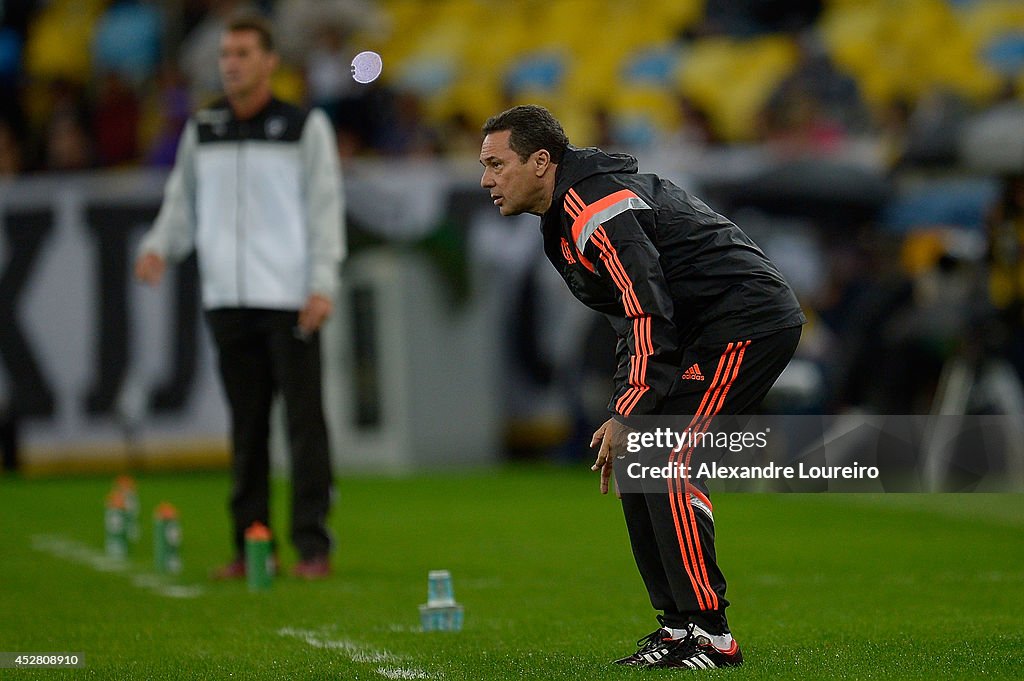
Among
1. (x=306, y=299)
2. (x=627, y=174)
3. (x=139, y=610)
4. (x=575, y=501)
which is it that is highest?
(x=627, y=174)

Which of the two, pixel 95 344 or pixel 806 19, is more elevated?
pixel 806 19

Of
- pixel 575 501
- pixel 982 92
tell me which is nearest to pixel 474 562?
pixel 575 501

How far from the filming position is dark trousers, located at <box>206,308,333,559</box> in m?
8.02

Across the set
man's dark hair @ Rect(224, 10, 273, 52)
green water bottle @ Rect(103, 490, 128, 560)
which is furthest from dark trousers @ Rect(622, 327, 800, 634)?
green water bottle @ Rect(103, 490, 128, 560)

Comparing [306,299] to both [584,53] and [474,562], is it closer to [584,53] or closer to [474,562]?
[474,562]

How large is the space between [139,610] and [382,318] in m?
8.93

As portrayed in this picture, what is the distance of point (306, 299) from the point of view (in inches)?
320

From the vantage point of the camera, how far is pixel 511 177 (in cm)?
527

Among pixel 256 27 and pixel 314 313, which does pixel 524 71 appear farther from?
pixel 314 313

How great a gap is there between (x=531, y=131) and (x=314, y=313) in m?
2.98

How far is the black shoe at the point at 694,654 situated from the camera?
509cm

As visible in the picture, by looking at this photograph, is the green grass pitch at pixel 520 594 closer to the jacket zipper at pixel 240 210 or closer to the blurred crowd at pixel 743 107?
the jacket zipper at pixel 240 210

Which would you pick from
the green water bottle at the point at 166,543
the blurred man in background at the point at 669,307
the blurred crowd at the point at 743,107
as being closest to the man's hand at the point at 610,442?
the blurred man in background at the point at 669,307

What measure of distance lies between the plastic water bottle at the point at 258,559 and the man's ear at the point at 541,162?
286cm
